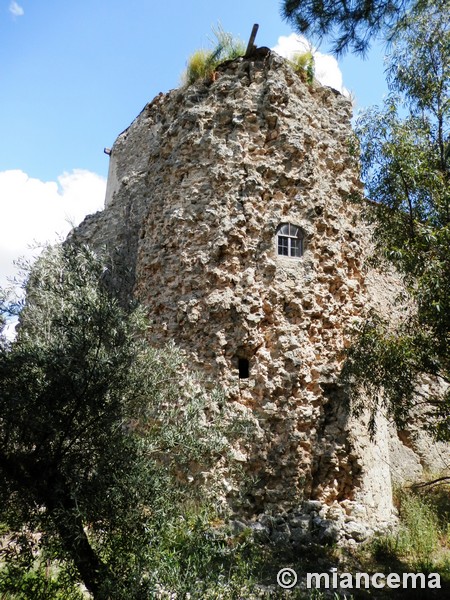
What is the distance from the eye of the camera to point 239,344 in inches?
374

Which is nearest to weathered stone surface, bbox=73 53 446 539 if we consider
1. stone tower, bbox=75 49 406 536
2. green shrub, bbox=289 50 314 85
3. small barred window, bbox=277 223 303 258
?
stone tower, bbox=75 49 406 536

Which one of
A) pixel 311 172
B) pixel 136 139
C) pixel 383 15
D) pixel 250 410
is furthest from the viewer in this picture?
pixel 136 139

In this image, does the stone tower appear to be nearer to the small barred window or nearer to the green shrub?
the small barred window

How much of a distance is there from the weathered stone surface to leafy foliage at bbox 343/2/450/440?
106 centimetres

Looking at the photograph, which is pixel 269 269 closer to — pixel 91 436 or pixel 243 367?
pixel 243 367

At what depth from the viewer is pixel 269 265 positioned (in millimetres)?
9961

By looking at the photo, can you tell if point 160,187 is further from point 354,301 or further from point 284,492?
point 284,492

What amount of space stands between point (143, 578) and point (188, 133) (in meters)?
8.35

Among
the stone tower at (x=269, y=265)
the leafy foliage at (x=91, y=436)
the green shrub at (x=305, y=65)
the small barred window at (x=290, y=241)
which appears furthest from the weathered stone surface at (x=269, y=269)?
the leafy foliage at (x=91, y=436)

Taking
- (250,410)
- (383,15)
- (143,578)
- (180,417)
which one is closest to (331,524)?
(250,410)

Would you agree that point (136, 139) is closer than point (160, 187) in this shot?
No

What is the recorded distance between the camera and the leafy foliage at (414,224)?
735cm

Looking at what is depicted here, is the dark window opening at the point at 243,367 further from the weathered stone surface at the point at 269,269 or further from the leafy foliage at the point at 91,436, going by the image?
the leafy foliage at the point at 91,436

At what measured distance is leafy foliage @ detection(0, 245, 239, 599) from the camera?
516cm
